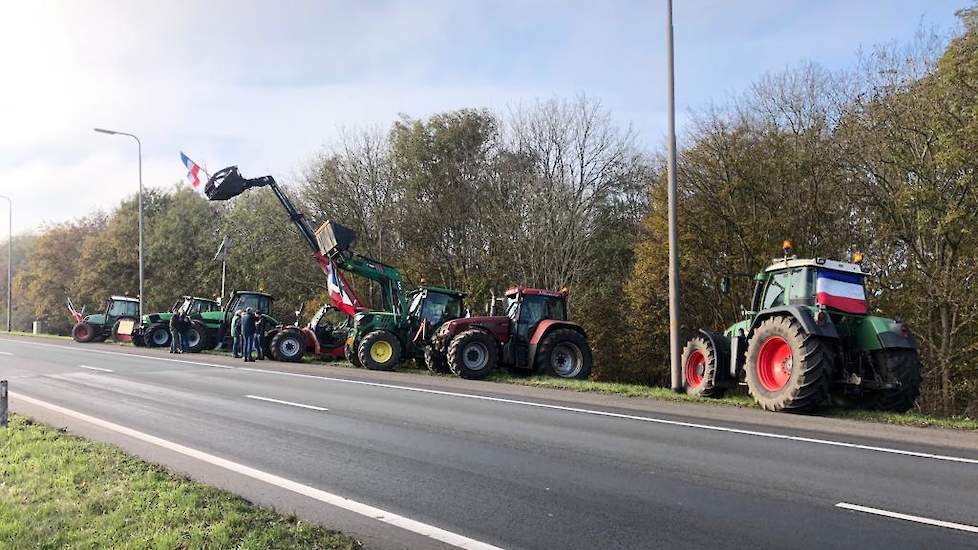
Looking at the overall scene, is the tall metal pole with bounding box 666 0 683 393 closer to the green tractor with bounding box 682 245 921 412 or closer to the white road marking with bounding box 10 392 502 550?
the green tractor with bounding box 682 245 921 412

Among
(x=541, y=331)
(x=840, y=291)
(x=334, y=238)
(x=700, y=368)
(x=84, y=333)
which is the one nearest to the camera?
(x=840, y=291)

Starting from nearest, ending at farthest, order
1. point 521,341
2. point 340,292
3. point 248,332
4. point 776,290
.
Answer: point 776,290 → point 521,341 → point 340,292 → point 248,332

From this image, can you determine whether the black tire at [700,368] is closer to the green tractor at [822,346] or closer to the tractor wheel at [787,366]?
the green tractor at [822,346]

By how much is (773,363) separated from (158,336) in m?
25.4

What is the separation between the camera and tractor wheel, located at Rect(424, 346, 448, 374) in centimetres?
1942

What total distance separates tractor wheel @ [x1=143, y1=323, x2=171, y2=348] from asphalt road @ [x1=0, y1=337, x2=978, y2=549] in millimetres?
16797

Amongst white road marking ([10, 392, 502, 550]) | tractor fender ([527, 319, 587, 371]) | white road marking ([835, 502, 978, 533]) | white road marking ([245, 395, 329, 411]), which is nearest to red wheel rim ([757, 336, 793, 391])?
white road marking ([835, 502, 978, 533])

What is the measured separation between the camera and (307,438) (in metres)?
9.09

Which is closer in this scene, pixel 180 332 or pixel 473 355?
pixel 473 355

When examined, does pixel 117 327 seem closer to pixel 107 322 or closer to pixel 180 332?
pixel 107 322

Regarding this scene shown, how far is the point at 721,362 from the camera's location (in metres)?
13.7

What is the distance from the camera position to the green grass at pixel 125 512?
4.99 m

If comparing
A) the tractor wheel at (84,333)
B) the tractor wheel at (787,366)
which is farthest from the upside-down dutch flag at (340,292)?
the tractor wheel at (84,333)

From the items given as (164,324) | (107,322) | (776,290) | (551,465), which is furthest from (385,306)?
(107,322)
